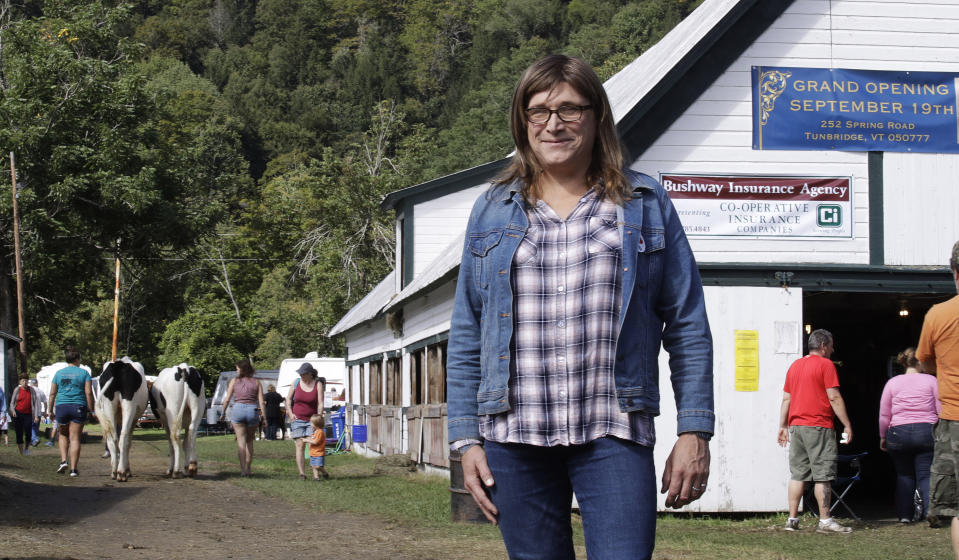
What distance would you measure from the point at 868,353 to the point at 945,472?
15.9 metres

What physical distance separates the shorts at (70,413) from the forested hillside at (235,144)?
18921 mm

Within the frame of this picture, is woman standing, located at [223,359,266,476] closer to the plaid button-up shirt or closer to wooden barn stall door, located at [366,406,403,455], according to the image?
wooden barn stall door, located at [366,406,403,455]

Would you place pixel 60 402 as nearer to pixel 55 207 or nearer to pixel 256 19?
pixel 55 207

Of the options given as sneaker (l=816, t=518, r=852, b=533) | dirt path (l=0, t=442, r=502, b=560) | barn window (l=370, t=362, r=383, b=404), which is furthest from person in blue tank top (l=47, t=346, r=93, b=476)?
sneaker (l=816, t=518, r=852, b=533)

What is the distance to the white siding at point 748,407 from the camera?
44.6 ft

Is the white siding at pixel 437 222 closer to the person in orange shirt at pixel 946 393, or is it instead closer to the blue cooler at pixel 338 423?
the blue cooler at pixel 338 423

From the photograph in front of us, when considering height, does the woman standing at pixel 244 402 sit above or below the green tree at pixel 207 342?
below

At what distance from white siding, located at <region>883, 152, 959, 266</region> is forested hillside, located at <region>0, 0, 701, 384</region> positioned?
2752cm

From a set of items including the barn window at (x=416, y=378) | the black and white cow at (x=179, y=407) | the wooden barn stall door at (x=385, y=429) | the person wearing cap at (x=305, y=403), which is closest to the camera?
the black and white cow at (x=179, y=407)

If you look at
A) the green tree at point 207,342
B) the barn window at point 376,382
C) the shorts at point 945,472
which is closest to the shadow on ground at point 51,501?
the shorts at point 945,472

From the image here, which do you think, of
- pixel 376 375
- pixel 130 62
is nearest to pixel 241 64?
pixel 130 62

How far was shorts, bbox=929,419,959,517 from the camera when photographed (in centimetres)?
695

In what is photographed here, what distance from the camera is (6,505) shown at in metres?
→ 13.9

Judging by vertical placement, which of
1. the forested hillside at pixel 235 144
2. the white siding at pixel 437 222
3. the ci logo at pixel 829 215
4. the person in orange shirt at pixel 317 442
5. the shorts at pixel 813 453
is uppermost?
the forested hillside at pixel 235 144
